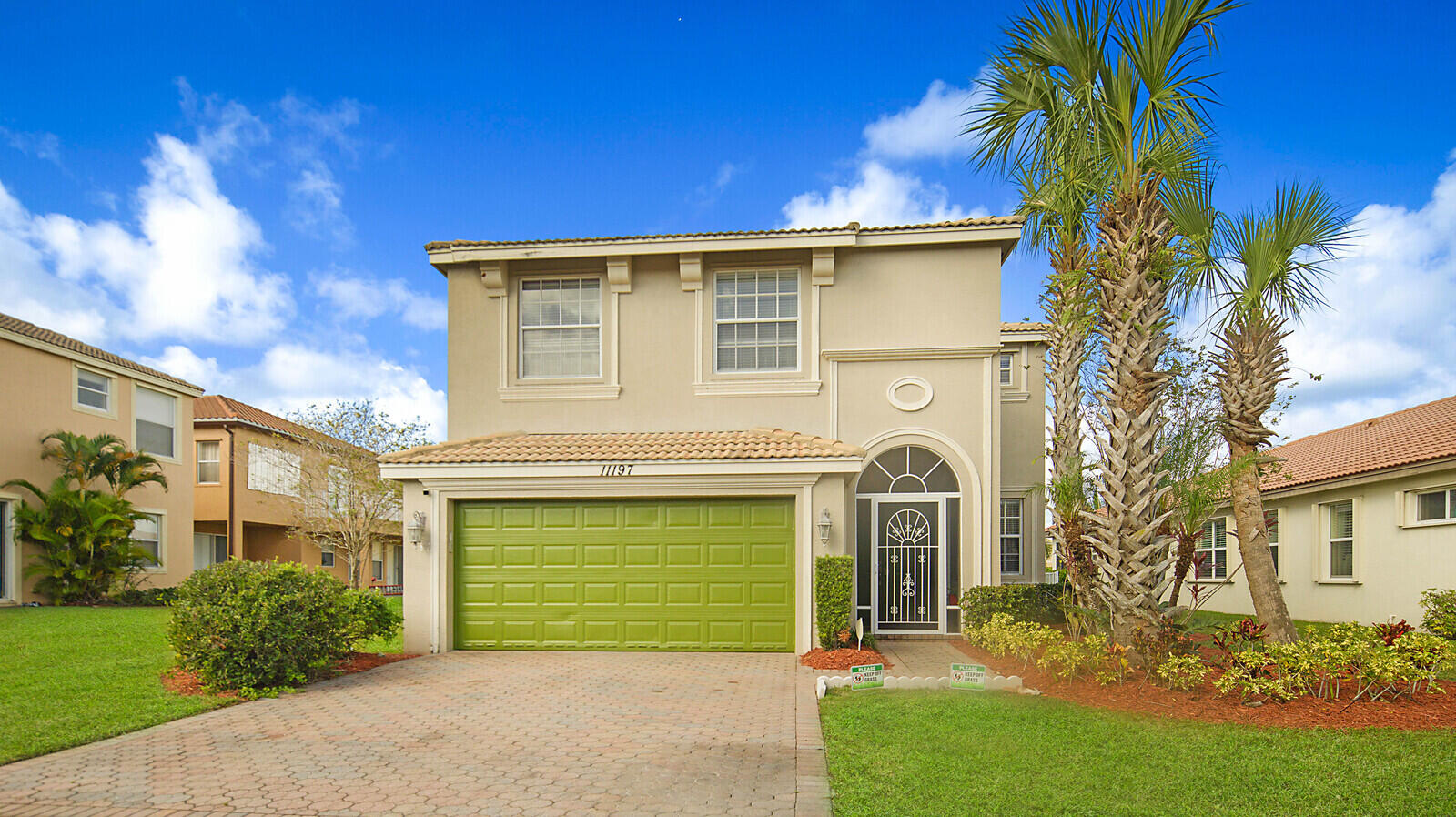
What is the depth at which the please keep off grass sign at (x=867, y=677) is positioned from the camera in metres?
8.84

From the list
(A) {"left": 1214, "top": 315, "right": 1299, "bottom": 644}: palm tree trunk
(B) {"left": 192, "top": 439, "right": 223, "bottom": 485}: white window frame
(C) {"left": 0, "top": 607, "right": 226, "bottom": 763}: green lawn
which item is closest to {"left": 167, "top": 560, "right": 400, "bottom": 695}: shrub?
(C) {"left": 0, "top": 607, "right": 226, "bottom": 763}: green lawn

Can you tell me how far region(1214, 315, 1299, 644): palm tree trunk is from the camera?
10945 millimetres

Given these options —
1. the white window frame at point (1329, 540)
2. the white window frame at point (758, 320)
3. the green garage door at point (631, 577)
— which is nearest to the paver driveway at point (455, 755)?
the green garage door at point (631, 577)

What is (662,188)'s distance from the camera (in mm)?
17141

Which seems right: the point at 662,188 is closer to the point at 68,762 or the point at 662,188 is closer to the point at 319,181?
the point at 319,181

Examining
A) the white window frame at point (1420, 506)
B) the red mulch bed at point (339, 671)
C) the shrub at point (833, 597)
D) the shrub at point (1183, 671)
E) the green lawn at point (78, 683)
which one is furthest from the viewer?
the white window frame at point (1420, 506)

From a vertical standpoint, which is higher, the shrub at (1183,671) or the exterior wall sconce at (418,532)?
the exterior wall sconce at (418,532)

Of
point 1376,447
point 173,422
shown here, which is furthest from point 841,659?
point 173,422

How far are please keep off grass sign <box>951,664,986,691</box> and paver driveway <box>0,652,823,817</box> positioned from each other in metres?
1.65

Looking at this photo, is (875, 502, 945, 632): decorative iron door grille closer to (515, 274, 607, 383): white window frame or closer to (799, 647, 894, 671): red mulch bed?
(799, 647, 894, 671): red mulch bed

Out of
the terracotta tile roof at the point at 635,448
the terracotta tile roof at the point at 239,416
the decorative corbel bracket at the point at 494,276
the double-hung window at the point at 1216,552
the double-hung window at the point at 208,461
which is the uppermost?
the decorative corbel bracket at the point at 494,276

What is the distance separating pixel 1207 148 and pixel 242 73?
638 inches

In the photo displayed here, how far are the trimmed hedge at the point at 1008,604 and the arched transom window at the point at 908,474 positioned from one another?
165cm

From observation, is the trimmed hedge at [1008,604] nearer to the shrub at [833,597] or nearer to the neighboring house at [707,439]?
the neighboring house at [707,439]
